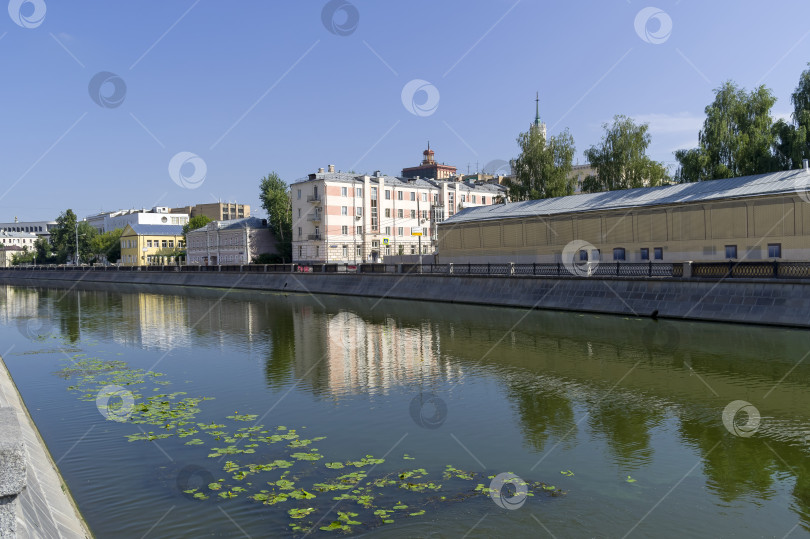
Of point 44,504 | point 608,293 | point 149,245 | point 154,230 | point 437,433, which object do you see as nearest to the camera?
point 44,504

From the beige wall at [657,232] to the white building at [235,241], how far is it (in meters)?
53.6

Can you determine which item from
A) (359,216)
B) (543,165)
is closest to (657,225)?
(543,165)

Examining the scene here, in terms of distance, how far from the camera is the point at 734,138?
57.3 meters

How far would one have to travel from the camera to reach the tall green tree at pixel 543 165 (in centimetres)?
7362

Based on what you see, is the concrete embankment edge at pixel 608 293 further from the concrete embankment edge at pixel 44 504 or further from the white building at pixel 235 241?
the white building at pixel 235 241

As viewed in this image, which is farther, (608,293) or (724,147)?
(724,147)

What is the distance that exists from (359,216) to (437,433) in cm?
7840

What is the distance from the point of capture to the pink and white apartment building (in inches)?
3516

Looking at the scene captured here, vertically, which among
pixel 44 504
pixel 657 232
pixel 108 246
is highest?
pixel 108 246

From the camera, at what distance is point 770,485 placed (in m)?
11.4

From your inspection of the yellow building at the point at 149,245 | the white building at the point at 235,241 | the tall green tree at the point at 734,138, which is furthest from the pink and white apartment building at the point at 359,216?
the yellow building at the point at 149,245

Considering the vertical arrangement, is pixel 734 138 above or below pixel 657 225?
above

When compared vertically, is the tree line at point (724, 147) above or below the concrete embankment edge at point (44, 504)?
above

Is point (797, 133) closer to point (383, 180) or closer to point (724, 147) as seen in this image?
point (724, 147)
